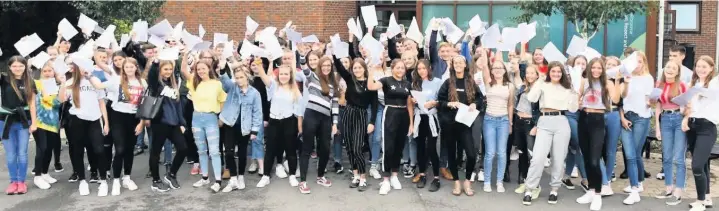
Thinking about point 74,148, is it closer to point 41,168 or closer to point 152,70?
point 41,168

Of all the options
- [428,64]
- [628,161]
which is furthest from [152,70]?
[628,161]

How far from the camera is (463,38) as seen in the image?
27.7 feet

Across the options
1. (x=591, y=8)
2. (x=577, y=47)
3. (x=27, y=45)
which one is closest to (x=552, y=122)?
(x=577, y=47)

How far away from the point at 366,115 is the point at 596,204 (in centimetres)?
252

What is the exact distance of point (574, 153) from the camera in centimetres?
725

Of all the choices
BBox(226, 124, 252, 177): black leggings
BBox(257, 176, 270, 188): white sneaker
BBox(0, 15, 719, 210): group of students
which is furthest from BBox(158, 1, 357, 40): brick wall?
BBox(257, 176, 270, 188): white sneaker

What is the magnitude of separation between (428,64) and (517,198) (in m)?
1.69

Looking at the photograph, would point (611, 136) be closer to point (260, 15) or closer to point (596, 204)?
point (596, 204)

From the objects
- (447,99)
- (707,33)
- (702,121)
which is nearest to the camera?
(702,121)

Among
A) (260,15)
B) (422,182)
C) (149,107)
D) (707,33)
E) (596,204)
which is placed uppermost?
(260,15)

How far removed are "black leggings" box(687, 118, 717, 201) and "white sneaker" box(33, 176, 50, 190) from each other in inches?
266

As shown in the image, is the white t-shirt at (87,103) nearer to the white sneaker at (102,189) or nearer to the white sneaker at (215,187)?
the white sneaker at (102,189)

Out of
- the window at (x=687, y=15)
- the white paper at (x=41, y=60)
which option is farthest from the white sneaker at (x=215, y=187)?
the window at (x=687, y=15)

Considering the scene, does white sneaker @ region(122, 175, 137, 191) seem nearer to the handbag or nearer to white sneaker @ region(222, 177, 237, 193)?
the handbag
